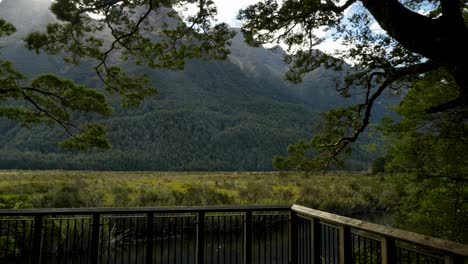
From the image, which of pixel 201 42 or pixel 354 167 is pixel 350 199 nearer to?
pixel 201 42

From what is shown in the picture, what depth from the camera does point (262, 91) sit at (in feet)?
377

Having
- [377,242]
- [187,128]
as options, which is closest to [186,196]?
[377,242]

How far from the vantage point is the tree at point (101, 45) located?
7.04 m

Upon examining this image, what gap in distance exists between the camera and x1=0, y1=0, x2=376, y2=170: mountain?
71.1 m

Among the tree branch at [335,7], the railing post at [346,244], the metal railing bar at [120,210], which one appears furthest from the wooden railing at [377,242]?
the tree branch at [335,7]

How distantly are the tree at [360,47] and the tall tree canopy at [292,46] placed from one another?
0.01 m

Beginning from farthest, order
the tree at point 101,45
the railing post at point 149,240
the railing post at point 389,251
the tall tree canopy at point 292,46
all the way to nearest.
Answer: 1. the tree at point 101,45
2. the railing post at point 149,240
3. the tall tree canopy at point 292,46
4. the railing post at point 389,251

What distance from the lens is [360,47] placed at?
18.9 feet

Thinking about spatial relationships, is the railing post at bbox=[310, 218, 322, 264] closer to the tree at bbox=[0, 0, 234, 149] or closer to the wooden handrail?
the wooden handrail

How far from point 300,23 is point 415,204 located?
244 inches

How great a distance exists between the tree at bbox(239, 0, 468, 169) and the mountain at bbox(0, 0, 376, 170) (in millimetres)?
56288

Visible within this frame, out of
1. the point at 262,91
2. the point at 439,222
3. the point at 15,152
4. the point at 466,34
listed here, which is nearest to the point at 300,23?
the point at 466,34

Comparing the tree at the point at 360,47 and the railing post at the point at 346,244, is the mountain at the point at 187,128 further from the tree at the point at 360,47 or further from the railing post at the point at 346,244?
the railing post at the point at 346,244

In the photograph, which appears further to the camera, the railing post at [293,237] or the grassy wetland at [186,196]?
the grassy wetland at [186,196]
